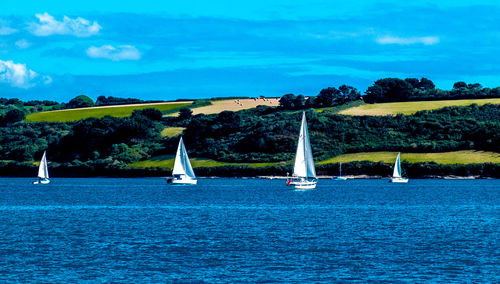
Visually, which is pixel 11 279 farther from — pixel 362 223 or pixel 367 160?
pixel 367 160

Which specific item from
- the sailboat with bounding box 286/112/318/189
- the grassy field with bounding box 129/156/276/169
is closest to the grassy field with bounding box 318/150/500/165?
the grassy field with bounding box 129/156/276/169

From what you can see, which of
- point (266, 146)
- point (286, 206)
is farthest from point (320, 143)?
point (286, 206)

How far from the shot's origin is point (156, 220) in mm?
66188

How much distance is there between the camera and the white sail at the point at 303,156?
103250mm

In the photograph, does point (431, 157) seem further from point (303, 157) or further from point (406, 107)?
point (303, 157)

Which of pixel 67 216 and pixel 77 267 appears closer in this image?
pixel 77 267

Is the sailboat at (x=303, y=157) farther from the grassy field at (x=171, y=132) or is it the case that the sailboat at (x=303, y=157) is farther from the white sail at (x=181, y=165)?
the grassy field at (x=171, y=132)

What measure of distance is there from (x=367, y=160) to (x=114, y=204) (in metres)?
81.8

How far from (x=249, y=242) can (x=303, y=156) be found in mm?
54324

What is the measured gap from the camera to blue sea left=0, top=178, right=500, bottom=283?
128 ft

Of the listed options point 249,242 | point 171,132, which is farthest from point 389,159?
point 249,242

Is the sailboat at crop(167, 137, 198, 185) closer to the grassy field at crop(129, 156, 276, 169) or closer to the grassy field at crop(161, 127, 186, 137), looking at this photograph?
the grassy field at crop(129, 156, 276, 169)

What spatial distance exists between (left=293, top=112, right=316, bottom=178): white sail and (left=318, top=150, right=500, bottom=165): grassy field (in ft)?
175

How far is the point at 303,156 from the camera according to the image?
104m
